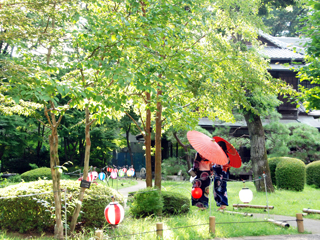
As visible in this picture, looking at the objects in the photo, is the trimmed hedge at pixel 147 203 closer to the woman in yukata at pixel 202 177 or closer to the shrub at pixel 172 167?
the woman in yukata at pixel 202 177

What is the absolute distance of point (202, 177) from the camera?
361 inches

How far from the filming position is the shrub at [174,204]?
8.66 metres

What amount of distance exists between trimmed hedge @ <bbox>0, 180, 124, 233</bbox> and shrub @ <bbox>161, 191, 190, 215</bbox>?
2.14 metres

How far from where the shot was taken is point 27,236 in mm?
6547

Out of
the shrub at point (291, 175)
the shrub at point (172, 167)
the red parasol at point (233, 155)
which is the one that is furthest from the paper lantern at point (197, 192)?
the shrub at point (172, 167)

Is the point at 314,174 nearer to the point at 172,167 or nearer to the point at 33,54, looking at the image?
the point at 172,167

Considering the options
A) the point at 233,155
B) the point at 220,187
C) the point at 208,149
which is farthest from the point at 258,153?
the point at 208,149

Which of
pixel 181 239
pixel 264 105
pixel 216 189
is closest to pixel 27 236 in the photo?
pixel 181 239

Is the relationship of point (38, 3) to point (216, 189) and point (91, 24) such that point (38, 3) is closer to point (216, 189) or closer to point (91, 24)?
point (91, 24)

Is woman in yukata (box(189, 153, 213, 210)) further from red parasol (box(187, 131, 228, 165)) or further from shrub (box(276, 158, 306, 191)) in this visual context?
shrub (box(276, 158, 306, 191))

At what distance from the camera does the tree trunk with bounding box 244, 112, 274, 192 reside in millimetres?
13836

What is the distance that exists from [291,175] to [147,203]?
9814mm

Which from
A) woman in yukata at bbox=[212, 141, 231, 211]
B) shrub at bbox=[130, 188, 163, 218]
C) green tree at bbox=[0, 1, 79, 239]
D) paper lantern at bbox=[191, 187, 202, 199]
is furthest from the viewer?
woman in yukata at bbox=[212, 141, 231, 211]

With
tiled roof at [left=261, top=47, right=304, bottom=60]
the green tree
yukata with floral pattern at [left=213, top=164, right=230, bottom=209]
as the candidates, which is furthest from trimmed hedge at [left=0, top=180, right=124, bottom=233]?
tiled roof at [left=261, top=47, right=304, bottom=60]
